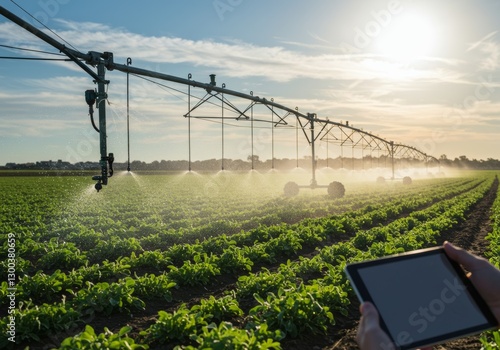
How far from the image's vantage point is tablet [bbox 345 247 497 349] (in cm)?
188

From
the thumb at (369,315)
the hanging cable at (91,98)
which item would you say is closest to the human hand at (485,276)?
the thumb at (369,315)

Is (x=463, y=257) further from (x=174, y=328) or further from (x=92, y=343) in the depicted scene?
(x=174, y=328)

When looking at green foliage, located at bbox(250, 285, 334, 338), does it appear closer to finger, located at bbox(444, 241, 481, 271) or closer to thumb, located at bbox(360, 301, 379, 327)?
finger, located at bbox(444, 241, 481, 271)

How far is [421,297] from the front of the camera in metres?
2.09

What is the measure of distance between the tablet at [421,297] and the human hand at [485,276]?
0.03m

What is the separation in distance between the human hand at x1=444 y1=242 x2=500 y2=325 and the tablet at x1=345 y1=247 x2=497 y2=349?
3 centimetres

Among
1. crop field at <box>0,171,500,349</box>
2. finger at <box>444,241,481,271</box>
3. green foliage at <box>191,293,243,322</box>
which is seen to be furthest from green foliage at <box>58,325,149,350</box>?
finger at <box>444,241,481,271</box>

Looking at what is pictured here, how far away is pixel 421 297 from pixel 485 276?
291mm

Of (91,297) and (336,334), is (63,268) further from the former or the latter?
(336,334)

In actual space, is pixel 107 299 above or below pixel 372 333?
below

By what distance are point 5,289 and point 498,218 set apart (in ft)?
59.9

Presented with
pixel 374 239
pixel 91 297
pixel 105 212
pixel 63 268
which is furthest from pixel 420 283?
pixel 105 212

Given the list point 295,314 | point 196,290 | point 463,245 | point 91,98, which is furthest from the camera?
point 463,245

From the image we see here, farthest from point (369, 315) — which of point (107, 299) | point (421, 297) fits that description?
point (107, 299)
